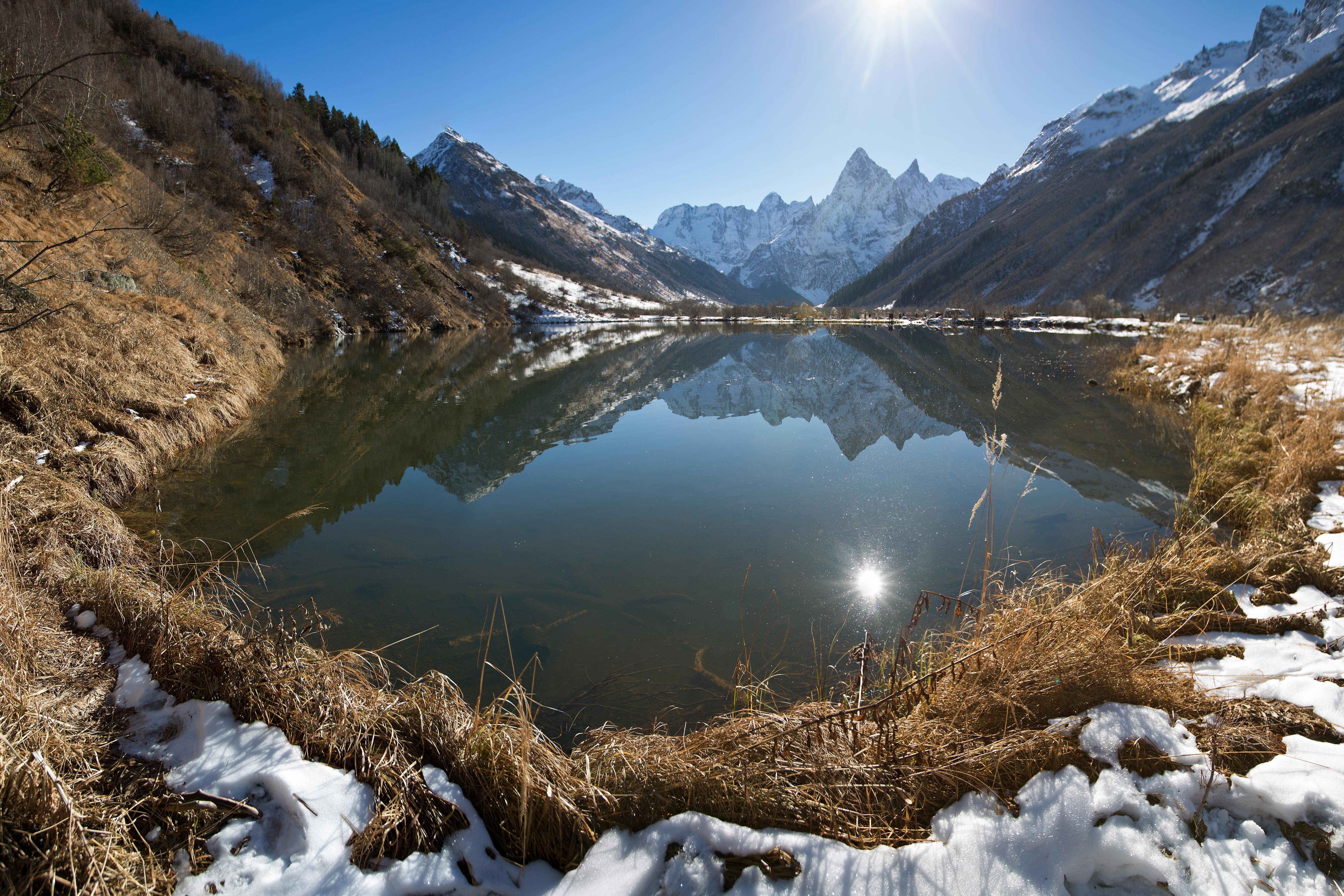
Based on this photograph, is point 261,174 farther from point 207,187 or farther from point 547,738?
point 547,738

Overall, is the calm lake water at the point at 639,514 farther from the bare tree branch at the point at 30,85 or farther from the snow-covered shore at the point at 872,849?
the bare tree branch at the point at 30,85

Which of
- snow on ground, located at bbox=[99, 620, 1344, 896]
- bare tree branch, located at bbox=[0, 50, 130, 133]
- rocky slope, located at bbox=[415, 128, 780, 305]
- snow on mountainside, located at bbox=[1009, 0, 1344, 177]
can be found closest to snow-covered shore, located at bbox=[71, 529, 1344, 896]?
snow on ground, located at bbox=[99, 620, 1344, 896]

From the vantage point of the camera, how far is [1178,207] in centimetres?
8050

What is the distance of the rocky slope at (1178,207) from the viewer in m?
63.1

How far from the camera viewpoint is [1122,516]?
6.60 m

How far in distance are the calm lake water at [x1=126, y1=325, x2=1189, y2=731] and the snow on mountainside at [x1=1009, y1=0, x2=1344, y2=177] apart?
15396 centimetres

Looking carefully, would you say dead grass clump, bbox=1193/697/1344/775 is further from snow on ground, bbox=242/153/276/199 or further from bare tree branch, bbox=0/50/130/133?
snow on ground, bbox=242/153/276/199

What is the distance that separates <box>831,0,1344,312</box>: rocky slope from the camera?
6312 centimetres

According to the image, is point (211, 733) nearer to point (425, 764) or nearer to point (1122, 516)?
point (425, 764)

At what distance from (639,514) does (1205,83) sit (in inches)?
9290

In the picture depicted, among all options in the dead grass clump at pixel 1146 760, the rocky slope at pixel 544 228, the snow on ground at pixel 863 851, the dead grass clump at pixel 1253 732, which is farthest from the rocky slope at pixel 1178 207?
the snow on ground at pixel 863 851

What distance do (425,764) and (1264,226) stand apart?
101736 mm

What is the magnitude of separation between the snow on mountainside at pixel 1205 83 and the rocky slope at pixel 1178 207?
1.95 feet

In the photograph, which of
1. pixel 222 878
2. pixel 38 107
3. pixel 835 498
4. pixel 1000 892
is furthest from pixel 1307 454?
pixel 38 107
